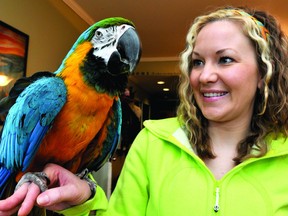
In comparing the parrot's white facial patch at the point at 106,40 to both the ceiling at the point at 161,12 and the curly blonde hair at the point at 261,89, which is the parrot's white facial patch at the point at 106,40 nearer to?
the curly blonde hair at the point at 261,89

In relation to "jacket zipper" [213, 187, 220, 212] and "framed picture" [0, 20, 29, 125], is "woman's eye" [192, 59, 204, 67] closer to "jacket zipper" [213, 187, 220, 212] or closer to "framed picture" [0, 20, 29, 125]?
"jacket zipper" [213, 187, 220, 212]

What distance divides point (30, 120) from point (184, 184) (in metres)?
0.44

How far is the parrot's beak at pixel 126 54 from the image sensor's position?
840mm

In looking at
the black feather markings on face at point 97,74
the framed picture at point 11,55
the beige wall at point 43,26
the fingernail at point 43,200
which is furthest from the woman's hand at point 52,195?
the beige wall at point 43,26

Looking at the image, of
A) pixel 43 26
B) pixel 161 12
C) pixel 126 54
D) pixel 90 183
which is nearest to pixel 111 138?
pixel 90 183

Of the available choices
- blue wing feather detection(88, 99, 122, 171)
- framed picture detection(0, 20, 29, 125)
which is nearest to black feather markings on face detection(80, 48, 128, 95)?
blue wing feather detection(88, 99, 122, 171)

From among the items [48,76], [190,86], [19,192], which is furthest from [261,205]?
[48,76]

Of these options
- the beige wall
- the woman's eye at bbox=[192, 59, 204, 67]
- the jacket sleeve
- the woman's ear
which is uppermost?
the beige wall

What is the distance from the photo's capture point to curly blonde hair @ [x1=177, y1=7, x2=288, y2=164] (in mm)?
798

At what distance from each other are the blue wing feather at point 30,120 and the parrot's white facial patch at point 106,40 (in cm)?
14

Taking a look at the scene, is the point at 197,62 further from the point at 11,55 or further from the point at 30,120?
the point at 11,55

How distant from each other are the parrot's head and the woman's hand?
25cm

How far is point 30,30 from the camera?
2.10m

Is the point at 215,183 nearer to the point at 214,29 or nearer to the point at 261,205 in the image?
the point at 261,205
